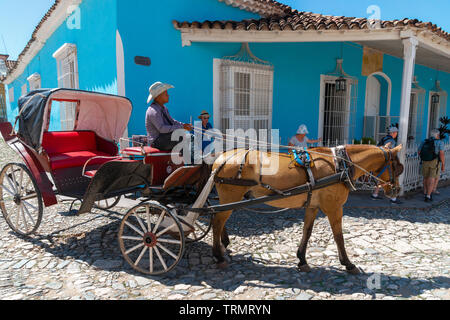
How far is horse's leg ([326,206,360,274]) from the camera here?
139 inches

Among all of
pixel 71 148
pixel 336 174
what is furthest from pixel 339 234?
pixel 71 148

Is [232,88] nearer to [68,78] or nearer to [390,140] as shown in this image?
[390,140]

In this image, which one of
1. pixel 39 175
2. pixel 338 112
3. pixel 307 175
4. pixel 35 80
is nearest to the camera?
pixel 307 175

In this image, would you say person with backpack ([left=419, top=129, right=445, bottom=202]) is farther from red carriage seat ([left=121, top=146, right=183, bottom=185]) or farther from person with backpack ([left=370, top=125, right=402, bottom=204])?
red carriage seat ([left=121, top=146, right=183, bottom=185])

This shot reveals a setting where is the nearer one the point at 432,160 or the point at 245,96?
the point at 432,160

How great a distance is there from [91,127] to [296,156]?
12.0ft

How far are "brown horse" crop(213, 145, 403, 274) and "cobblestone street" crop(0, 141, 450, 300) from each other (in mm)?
306

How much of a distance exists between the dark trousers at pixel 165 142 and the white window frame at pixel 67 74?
498cm

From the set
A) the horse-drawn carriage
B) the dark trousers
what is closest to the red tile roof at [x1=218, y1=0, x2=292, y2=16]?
the horse-drawn carriage

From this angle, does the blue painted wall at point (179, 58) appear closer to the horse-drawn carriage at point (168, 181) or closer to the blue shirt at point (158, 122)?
the horse-drawn carriage at point (168, 181)

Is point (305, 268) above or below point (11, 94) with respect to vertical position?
below

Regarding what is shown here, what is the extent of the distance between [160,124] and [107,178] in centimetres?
92

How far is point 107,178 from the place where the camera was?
3764 mm

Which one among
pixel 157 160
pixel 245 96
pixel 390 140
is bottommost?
pixel 157 160
